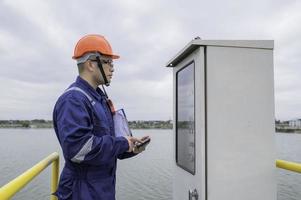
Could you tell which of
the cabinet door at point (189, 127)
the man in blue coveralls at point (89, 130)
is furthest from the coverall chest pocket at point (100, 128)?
the cabinet door at point (189, 127)

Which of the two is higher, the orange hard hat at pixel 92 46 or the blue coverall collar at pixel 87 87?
the orange hard hat at pixel 92 46

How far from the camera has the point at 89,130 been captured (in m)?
2.00

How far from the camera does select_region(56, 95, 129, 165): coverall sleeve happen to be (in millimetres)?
1951

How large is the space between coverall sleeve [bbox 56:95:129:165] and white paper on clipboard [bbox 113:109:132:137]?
27 centimetres

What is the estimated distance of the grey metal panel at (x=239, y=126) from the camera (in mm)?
2688

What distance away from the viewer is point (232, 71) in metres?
2.74

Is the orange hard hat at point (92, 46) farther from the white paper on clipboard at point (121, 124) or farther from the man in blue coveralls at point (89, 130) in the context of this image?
the white paper on clipboard at point (121, 124)

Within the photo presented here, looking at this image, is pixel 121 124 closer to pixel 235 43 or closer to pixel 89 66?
pixel 89 66

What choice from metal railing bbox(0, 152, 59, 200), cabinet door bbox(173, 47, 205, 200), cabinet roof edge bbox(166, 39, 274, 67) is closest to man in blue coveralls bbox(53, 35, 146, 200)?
metal railing bbox(0, 152, 59, 200)

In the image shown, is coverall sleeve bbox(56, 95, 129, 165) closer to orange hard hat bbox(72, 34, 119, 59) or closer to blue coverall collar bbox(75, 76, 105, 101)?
blue coverall collar bbox(75, 76, 105, 101)

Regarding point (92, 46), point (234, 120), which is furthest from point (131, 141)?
point (234, 120)

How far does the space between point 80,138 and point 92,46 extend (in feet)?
2.22

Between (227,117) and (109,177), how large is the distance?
1.06 m

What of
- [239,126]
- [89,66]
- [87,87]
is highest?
[89,66]
